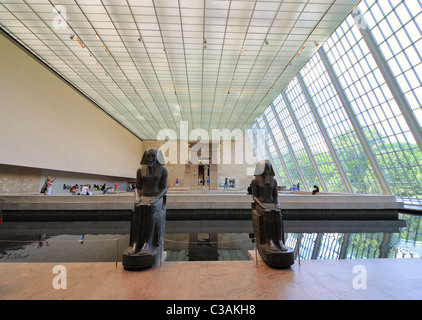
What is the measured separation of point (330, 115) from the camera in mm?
15906

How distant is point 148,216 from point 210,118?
17525 millimetres

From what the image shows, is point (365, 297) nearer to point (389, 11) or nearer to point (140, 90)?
point (389, 11)

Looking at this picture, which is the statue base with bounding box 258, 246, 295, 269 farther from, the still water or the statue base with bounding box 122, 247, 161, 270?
the statue base with bounding box 122, 247, 161, 270

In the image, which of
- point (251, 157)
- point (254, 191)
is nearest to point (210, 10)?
point (254, 191)

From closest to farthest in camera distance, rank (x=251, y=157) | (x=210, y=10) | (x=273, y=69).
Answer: (x=210, y=10) < (x=273, y=69) < (x=251, y=157)

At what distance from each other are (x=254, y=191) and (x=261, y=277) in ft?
5.16

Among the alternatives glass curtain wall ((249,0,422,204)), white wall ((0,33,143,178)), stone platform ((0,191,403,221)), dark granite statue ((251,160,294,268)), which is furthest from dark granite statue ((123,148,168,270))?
glass curtain wall ((249,0,422,204))

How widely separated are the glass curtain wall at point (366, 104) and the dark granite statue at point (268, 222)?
1063 centimetres

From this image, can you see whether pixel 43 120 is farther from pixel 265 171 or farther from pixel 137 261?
pixel 265 171

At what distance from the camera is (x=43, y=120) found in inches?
451

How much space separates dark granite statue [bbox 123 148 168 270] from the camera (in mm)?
3387

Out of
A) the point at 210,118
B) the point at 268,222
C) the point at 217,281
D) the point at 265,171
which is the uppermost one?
the point at 210,118

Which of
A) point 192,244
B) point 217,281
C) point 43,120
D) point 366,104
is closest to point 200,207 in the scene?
point 192,244

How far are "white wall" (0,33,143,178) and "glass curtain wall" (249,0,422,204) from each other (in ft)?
53.2
